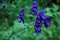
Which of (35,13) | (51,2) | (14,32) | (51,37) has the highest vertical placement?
(35,13)

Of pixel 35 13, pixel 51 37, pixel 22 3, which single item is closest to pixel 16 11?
pixel 22 3

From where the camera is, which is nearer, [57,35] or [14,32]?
[14,32]

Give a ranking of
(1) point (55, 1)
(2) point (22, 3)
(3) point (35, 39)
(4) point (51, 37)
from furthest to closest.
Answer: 1. (1) point (55, 1)
2. (4) point (51, 37)
3. (2) point (22, 3)
4. (3) point (35, 39)

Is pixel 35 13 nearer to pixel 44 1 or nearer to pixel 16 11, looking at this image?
pixel 16 11

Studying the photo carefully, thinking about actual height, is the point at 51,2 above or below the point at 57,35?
above

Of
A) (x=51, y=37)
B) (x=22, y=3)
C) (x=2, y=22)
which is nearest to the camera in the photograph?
(x=22, y=3)

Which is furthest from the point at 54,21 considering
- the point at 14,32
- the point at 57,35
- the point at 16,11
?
the point at 14,32
